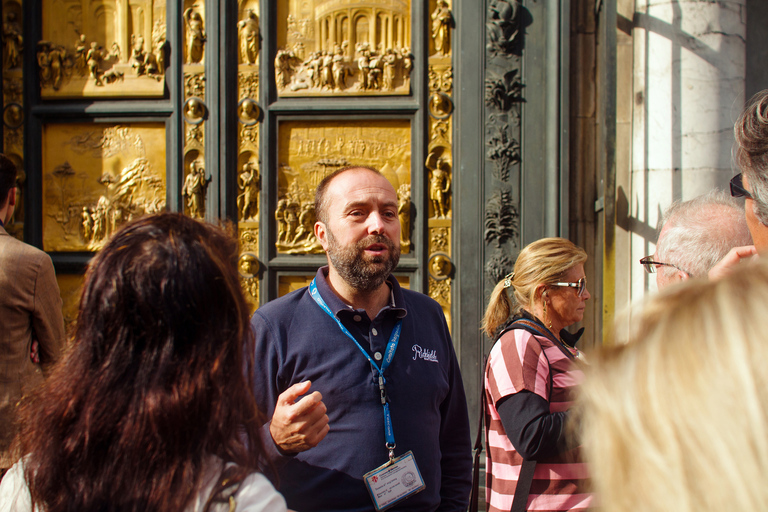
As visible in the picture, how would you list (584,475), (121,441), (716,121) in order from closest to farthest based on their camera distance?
(121,441)
(584,475)
(716,121)

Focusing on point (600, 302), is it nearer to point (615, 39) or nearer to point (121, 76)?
point (615, 39)

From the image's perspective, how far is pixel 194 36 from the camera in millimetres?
4750

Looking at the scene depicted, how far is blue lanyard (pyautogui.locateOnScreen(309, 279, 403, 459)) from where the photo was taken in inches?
75.0

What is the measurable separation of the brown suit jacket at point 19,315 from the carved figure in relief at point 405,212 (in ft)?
8.66

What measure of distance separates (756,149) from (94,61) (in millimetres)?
5062

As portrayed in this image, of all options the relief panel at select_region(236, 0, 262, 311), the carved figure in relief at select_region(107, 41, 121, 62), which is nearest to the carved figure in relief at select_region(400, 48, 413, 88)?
the relief panel at select_region(236, 0, 262, 311)

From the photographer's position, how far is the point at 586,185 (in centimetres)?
455

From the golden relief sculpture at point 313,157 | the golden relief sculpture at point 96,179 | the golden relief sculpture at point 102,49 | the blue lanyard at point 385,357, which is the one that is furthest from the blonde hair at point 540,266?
the golden relief sculpture at point 102,49

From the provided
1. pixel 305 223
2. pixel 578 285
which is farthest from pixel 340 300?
pixel 305 223

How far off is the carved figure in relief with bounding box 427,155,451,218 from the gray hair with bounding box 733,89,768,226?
10.5 ft

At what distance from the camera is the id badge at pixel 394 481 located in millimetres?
1836

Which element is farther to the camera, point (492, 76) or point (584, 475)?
point (492, 76)

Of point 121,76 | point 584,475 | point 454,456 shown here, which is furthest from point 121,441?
point 121,76

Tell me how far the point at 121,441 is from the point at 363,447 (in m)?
1.04
